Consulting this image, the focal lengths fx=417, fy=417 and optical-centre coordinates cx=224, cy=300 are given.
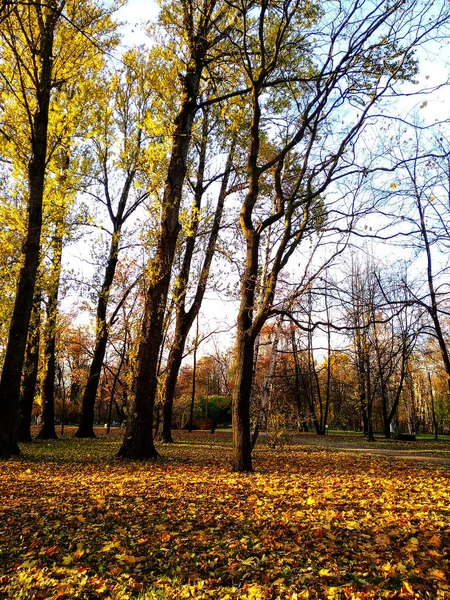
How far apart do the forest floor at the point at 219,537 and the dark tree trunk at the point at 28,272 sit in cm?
184

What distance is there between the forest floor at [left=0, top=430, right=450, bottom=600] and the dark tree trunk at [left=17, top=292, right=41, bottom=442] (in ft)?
22.5

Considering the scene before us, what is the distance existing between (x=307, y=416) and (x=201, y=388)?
119ft

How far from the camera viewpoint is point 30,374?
13625 millimetres

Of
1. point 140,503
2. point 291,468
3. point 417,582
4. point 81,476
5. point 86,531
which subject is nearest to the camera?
point 417,582

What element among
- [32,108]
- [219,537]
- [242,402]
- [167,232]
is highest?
[32,108]

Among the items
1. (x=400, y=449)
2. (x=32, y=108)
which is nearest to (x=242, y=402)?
(x=32, y=108)

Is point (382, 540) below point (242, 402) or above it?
below

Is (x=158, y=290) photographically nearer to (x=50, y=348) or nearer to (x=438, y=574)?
(x=438, y=574)

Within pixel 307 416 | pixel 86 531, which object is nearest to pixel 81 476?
pixel 86 531

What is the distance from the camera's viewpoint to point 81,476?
6.66 meters

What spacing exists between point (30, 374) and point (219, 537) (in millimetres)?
11648

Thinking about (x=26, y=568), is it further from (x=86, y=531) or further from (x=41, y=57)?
(x=41, y=57)

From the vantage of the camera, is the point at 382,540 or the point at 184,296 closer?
the point at 382,540

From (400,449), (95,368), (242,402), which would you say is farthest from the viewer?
(95,368)
